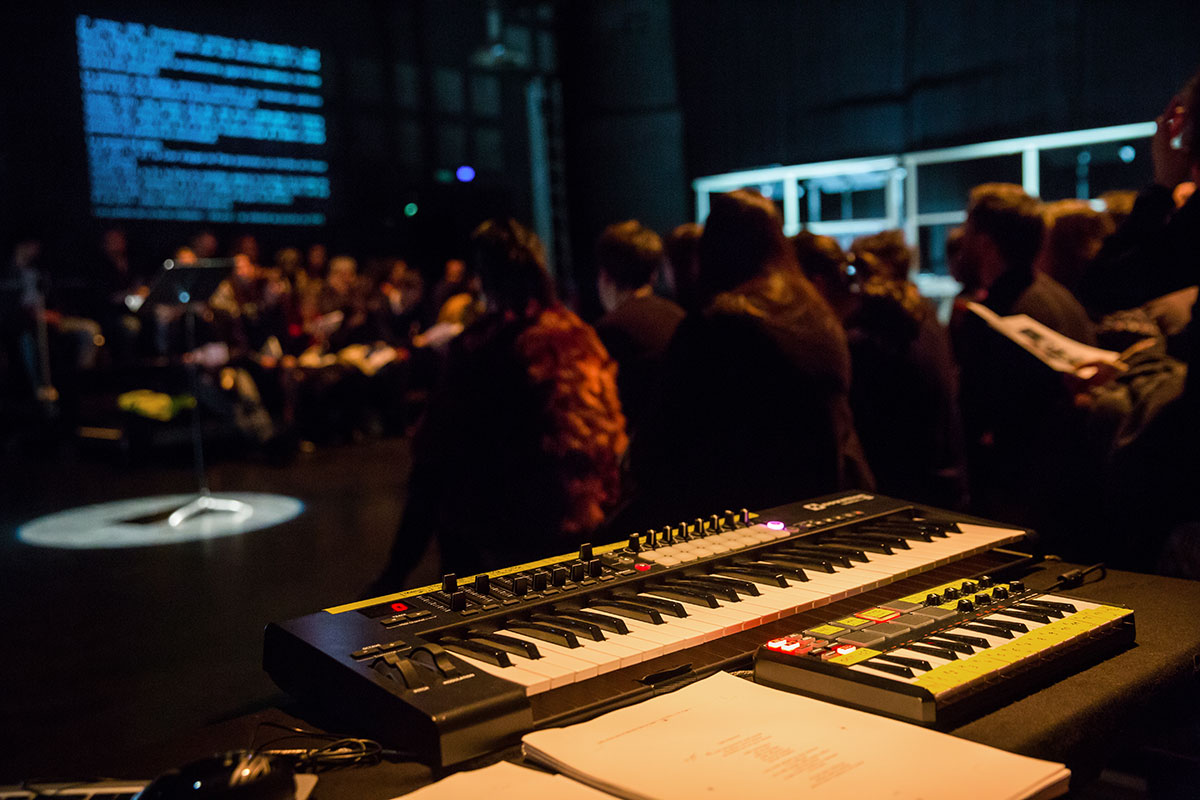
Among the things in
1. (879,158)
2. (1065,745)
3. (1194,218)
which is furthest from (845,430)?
(879,158)

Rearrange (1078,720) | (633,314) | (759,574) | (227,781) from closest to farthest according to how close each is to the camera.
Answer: (227,781)
(1078,720)
(759,574)
(633,314)

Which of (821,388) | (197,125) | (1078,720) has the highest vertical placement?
(197,125)

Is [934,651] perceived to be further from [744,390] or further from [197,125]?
[197,125]

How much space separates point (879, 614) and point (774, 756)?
349mm

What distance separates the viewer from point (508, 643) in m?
1.06

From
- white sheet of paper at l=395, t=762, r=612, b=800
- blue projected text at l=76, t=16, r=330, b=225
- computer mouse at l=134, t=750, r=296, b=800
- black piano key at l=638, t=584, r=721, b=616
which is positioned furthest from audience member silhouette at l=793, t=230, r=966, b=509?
blue projected text at l=76, t=16, r=330, b=225

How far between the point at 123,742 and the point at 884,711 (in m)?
2.57

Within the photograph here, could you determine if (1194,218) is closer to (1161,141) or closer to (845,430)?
(1161,141)

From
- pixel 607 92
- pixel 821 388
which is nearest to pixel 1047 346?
pixel 821 388

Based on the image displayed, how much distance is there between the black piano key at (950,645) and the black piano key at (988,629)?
6 cm

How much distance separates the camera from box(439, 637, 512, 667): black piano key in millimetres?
1001

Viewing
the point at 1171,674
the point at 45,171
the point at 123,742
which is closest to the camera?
the point at 1171,674

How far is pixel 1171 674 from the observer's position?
1086mm

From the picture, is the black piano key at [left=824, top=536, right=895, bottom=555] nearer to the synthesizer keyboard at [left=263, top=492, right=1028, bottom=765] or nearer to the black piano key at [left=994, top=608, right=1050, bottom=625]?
the synthesizer keyboard at [left=263, top=492, right=1028, bottom=765]
